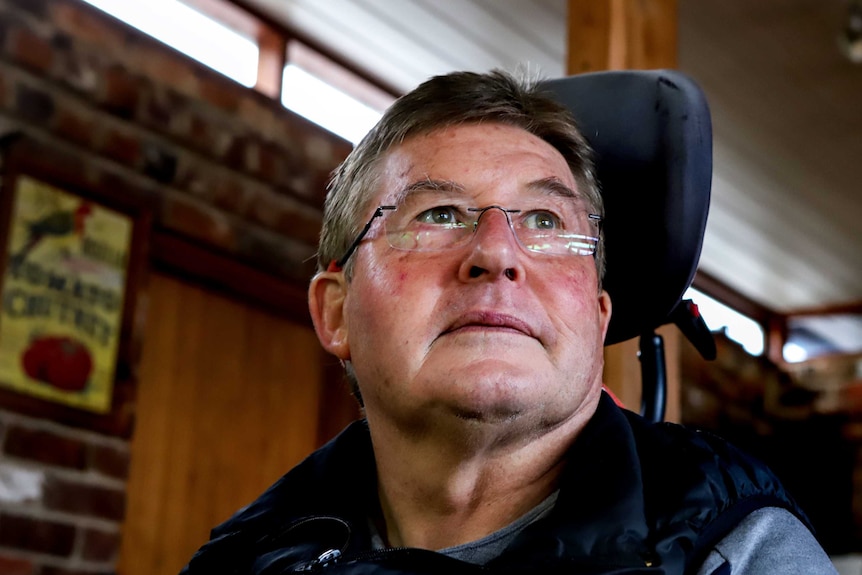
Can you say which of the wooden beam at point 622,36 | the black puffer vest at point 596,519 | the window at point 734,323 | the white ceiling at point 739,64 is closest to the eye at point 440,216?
the black puffer vest at point 596,519

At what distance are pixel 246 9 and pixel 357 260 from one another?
99.7 inches

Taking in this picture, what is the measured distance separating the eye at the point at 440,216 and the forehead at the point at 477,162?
0.08ft

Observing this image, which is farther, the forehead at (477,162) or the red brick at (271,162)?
the red brick at (271,162)

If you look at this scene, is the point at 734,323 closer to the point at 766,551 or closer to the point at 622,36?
the point at 622,36

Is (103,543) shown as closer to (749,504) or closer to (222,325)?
(222,325)

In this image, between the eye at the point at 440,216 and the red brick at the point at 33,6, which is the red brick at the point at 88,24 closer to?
the red brick at the point at 33,6

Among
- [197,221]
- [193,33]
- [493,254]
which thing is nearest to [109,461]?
[197,221]

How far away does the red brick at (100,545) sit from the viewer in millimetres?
2902

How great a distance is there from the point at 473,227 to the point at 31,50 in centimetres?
210

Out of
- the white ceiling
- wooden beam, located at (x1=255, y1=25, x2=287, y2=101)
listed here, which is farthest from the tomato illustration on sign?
the white ceiling

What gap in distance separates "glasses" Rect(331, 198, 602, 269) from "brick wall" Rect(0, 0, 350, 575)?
5.91 ft

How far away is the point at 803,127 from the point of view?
4355mm

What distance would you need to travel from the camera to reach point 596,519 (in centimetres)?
102

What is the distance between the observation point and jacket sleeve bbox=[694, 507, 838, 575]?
38.8 inches
